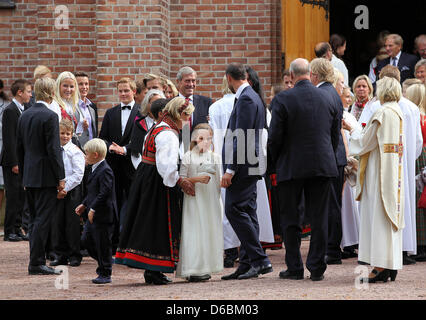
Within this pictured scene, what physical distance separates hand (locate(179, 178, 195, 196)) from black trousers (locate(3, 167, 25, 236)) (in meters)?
4.52

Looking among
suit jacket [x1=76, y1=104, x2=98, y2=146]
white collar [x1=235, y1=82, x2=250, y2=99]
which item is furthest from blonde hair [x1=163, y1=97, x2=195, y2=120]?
suit jacket [x1=76, y1=104, x2=98, y2=146]

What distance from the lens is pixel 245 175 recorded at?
776cm

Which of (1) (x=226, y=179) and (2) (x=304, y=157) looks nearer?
(2) (x=304, y=157)

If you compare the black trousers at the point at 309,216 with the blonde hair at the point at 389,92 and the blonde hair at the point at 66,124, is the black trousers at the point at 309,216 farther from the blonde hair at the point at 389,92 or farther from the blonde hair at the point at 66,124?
the blonde hair at the point at 66,124

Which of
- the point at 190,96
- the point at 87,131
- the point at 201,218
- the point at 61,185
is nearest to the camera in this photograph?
the point at 201,218

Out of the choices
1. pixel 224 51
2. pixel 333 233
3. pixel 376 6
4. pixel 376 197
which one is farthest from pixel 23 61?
pixel 376 6

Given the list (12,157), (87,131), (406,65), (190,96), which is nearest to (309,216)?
(190,96)

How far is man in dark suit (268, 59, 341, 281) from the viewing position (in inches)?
292

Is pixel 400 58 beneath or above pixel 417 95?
above

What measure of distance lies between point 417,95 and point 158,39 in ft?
14.4

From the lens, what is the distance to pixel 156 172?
7.46 meters

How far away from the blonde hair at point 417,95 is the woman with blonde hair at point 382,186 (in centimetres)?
151

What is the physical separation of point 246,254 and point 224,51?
5.33 meters

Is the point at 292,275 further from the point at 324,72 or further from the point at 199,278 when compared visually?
the point at 324,72
